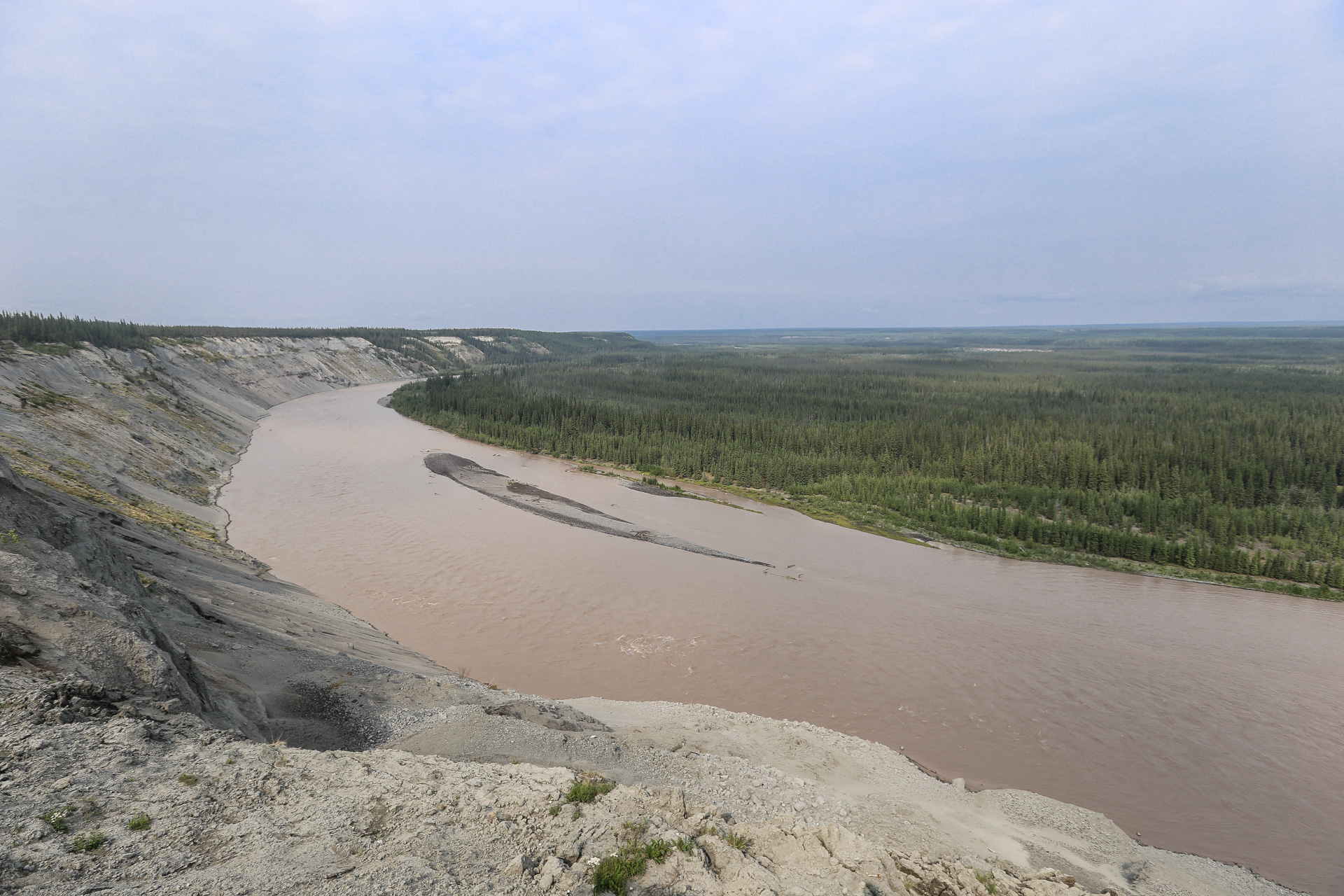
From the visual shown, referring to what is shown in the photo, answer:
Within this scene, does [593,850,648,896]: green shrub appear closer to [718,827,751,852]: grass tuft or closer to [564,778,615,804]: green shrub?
[564,778,615,804]: green shrub

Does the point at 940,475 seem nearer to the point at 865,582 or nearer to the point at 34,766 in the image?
the point at 865,582

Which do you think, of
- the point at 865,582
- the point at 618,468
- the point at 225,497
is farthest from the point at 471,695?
the point at 618,468

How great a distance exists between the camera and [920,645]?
62.0 ft

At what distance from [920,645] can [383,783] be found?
1594 cm

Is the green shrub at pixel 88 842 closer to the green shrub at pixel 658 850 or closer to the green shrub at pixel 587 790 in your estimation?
the green shrub at pixel 587 790

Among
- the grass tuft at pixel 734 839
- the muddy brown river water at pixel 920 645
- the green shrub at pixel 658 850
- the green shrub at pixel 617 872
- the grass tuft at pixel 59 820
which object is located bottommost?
the muddy brown river water at pixel 920 645

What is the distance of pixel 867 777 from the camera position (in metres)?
11.7

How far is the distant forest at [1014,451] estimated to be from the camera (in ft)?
101

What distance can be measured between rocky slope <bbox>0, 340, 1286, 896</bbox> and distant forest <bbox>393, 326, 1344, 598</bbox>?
2313 centimetres

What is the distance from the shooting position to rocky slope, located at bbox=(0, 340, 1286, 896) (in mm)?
6105

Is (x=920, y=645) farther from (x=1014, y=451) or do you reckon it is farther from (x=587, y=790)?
(x=1014, y=451)

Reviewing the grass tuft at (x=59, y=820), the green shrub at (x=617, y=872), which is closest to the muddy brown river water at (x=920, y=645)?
the green shrub at (x=617, y=872)

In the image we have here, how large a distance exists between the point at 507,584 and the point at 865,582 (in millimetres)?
14012

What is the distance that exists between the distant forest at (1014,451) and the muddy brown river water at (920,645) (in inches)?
140
